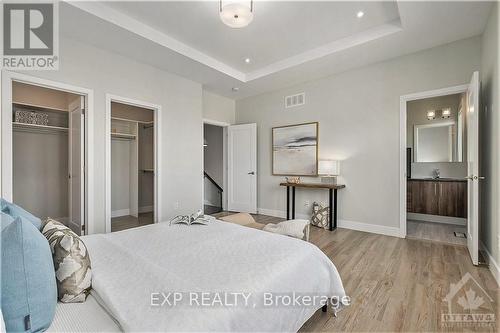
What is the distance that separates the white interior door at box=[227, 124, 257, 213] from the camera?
5.43 metres

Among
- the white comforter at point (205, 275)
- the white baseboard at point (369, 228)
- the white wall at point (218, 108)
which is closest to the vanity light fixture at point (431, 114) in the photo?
the white baseboard at point (369, 228)

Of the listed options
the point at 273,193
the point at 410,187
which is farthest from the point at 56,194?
the point at 410,187

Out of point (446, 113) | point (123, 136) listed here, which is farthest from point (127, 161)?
point (446, 113)

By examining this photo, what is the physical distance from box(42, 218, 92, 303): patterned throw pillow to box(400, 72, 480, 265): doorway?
13.2 feet

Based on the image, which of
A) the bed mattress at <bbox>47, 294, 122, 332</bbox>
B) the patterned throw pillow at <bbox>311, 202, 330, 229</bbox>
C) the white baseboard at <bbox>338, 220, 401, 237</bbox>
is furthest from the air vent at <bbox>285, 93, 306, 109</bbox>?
the bed mattress at <bbox>47, 294, 122, 332</bbox>

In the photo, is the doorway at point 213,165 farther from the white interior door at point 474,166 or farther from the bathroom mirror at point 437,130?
the white interior door at point 474,166

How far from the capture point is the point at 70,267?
1.10m

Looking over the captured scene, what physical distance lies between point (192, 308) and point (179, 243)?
30.6 inches

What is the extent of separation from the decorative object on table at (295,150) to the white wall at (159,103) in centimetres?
163

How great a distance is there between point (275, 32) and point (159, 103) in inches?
84.9

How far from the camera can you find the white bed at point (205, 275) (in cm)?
94

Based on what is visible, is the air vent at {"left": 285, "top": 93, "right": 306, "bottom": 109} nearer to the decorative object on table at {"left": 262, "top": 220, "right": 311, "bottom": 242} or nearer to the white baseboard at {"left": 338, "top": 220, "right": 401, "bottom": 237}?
the white baseboard at {"left": 338, "top": 220, "right": 401, "bottom": 237}

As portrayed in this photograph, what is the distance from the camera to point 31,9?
8.40ft

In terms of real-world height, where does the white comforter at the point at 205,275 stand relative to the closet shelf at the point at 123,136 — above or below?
below
